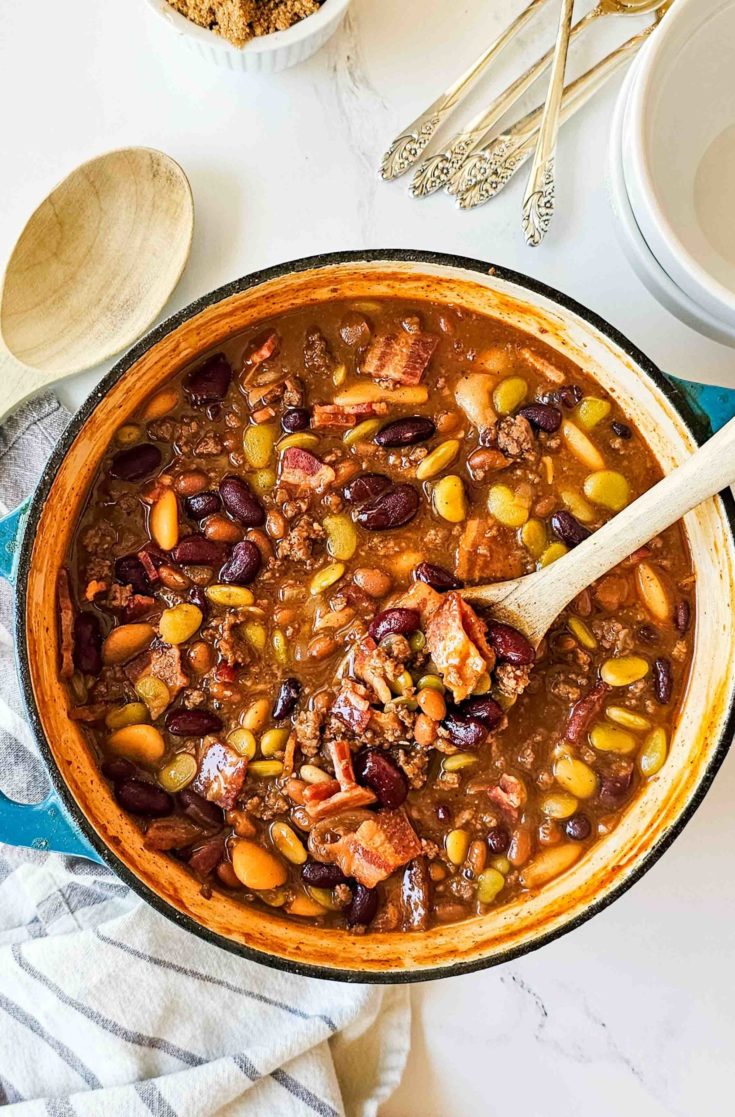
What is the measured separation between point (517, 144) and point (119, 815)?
5.12ft

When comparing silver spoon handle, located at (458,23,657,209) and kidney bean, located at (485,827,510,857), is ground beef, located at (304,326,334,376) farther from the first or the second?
kidney bean, located at (485,827,510,857)

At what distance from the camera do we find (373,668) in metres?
1.94

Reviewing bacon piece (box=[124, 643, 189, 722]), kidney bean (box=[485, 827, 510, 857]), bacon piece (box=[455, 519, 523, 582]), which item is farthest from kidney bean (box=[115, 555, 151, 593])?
kidney bean (box=[485, 827, 510, 857])

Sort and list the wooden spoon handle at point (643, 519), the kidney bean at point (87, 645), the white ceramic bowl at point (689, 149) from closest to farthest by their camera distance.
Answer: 1. the wooden spoon handle at point (643, 519)
2. the white ceramic bowl at point (689, 149)
3. the kidney bean at point (87, 645)

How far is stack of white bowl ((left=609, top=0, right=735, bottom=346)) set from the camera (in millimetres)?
1889

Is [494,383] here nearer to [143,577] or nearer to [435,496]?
[435,496]

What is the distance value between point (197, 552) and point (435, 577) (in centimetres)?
46

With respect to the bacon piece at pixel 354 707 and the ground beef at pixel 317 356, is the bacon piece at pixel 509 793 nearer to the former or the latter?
the bacon piece at pixel 354 707

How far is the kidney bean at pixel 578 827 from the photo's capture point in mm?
2080

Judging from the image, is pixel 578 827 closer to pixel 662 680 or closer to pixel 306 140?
pixel 662 680

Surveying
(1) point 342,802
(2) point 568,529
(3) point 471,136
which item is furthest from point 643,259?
(1) point 342,802

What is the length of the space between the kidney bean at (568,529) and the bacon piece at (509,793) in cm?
47

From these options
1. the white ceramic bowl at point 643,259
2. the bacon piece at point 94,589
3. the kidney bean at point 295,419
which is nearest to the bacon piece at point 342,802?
the bacon piece at point 94,589

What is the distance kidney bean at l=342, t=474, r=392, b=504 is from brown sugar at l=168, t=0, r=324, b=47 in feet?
2.89
